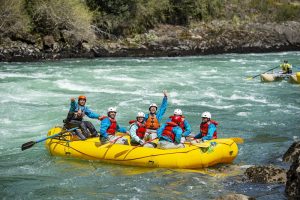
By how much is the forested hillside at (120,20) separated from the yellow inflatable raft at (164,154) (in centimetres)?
1778

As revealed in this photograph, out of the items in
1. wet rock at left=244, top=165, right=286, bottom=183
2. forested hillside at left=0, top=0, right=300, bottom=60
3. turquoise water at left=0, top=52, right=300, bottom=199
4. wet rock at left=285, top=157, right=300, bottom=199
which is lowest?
turquoise water at left=0, top=52, right=300, bottom=199

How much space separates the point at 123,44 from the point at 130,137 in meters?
20.9

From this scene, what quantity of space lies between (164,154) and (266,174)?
1.94 metres

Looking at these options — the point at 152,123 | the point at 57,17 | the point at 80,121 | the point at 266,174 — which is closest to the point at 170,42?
the point at 57,17

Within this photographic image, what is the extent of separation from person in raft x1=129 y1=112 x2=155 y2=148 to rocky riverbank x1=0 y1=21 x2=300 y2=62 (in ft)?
56.8

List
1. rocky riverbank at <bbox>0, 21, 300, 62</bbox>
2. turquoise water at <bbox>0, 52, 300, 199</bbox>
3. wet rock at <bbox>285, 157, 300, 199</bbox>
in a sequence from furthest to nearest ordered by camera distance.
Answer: rocky riverbank at <bbox>0, 21, 300, 62</bbox>
turquoise water at <bbox>0, 52, 300, 199</bbox>
wet rock at <bbox>285, 157, 300, 199</bbox>

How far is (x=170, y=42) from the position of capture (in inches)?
1225

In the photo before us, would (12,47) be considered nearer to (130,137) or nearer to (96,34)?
(96,34)

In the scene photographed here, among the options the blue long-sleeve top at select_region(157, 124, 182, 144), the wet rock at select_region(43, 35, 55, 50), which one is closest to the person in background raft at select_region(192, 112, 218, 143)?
the blue long-sleeve top at select_region(157, 124, 182, 144)

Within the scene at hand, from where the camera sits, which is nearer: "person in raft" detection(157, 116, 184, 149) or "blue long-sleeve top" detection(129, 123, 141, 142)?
"person in raft" detection(157, 116, 184, 149)

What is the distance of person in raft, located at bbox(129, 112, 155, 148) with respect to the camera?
9367mm

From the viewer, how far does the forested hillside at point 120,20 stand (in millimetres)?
26938

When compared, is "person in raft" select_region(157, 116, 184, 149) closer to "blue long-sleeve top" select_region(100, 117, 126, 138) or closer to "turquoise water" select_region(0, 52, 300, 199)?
"turquoise water" select_region(0, 52, 300, 199)

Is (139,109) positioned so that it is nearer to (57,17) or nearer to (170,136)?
(170,136)
